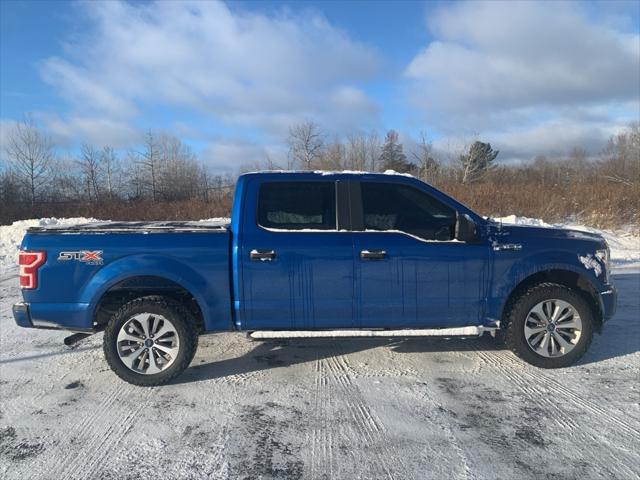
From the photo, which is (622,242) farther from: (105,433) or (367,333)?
(105,433)

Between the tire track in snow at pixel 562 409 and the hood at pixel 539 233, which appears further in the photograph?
the hood at pixel 539 233

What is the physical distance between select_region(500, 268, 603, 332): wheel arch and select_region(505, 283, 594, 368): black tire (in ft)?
0.15

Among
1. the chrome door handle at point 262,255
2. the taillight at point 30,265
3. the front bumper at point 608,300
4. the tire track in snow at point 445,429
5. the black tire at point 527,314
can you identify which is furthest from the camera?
the front bumper at point 608,300

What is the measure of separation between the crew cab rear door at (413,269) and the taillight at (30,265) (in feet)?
9.63

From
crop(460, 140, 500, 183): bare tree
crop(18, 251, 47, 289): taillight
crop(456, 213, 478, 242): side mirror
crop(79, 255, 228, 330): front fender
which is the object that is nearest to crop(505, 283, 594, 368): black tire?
crop(456, 213, 478, 242): side mirror

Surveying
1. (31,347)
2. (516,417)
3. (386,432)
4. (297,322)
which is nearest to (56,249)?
(31,347)

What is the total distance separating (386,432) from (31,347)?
4.41 meters

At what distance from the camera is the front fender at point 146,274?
14.0 ft

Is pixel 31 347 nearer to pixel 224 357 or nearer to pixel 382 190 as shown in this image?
pixel 224 357

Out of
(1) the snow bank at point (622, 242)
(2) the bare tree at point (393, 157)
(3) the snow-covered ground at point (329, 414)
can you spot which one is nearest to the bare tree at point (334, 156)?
(2) the bare tree at point (393, 157)

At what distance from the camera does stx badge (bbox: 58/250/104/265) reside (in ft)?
13.9

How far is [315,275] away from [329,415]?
127 centimetres

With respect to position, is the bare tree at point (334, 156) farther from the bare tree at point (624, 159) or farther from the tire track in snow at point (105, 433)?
the tire track in snow at point (105, 433)

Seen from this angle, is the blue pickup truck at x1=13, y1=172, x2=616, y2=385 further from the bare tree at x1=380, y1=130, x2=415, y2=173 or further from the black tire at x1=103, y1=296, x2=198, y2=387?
the bare tree at x1=380, y1=130, x2=415, y2=173
